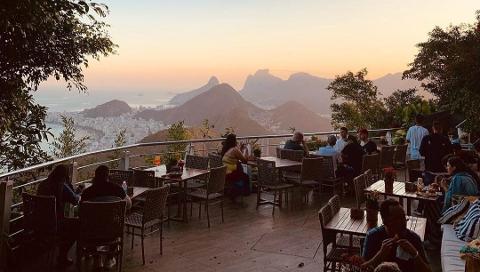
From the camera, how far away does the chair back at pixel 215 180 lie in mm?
6684

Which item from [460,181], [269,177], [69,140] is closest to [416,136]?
[269,177]

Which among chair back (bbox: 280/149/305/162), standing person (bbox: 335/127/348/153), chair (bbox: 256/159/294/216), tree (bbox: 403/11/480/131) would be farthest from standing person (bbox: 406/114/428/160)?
tree (bbox: 403/11/480/131)

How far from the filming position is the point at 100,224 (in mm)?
4465

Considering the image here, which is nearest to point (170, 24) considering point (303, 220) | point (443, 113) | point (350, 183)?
point (443, 113)

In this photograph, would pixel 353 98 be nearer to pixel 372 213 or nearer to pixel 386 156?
pixel 386 156

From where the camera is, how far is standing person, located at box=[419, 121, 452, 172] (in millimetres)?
7301

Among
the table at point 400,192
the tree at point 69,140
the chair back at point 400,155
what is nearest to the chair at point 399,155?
the chair back at point 400,155

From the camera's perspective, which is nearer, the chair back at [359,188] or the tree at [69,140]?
the chair back at [359,188]

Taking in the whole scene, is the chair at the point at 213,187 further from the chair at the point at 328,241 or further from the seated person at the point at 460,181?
the seated person at the point at 460,181

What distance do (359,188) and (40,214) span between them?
138 inches

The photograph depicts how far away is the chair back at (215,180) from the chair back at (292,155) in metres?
2.13

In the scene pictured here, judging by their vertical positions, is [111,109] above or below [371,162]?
above

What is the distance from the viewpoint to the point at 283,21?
19.2m

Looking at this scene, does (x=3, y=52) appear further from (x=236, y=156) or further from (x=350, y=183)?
→ (x=350, y=183)
